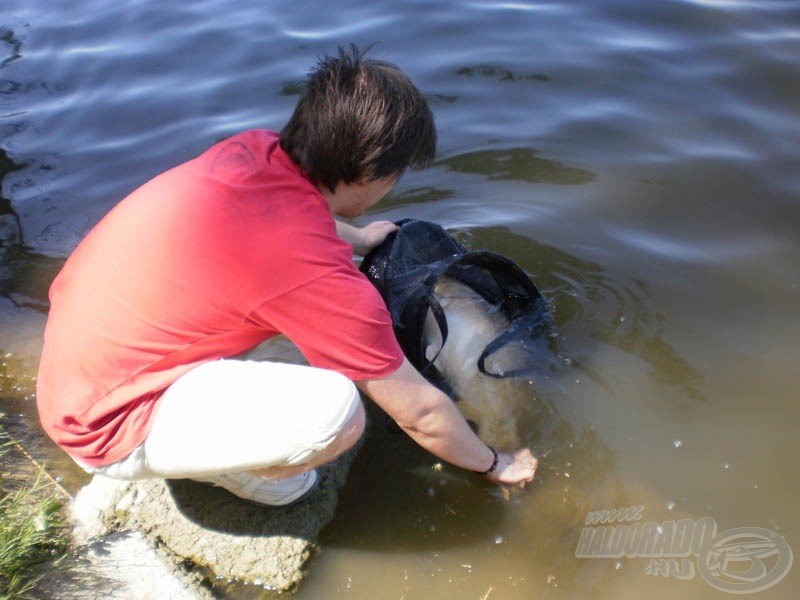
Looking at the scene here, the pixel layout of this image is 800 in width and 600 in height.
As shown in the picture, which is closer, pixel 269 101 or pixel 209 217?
pixel 209 217

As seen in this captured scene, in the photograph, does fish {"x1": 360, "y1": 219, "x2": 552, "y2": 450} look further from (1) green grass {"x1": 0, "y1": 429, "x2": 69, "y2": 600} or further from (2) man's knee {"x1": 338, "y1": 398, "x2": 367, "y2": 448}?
(1) green grass {"x1": 0, "y1": 429, "x2": 69, "y2": 600}

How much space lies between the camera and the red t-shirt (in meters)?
2.15

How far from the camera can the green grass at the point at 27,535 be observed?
235cm

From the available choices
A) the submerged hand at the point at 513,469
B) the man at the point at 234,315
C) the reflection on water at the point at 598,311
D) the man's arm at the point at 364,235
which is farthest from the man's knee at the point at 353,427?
the reflection on water at the point at 598,311

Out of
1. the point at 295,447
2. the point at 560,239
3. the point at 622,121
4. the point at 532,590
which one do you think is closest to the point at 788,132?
the point at 622,121

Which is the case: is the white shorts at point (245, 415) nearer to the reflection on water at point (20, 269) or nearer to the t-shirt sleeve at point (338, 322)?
the t-shirt sleeve at point (338, 322)

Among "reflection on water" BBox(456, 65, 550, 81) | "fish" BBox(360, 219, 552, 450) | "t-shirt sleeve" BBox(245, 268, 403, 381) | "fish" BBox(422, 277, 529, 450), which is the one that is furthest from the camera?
"reflection on water" BBox(456, 65, 550, 81)

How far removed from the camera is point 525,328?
337 cm

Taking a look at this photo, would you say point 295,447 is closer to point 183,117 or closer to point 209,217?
point 209,217

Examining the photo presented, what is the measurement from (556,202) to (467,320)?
126cm

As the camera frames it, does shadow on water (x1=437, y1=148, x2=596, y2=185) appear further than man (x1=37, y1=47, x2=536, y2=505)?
Yes

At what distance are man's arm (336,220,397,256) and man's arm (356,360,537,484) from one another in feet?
2.86

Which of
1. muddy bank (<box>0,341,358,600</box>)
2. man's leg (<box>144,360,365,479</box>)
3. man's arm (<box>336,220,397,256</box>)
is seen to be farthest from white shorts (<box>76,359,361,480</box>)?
man's arm (<box>336,220,397,256</box>)

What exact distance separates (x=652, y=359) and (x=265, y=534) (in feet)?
5.51
